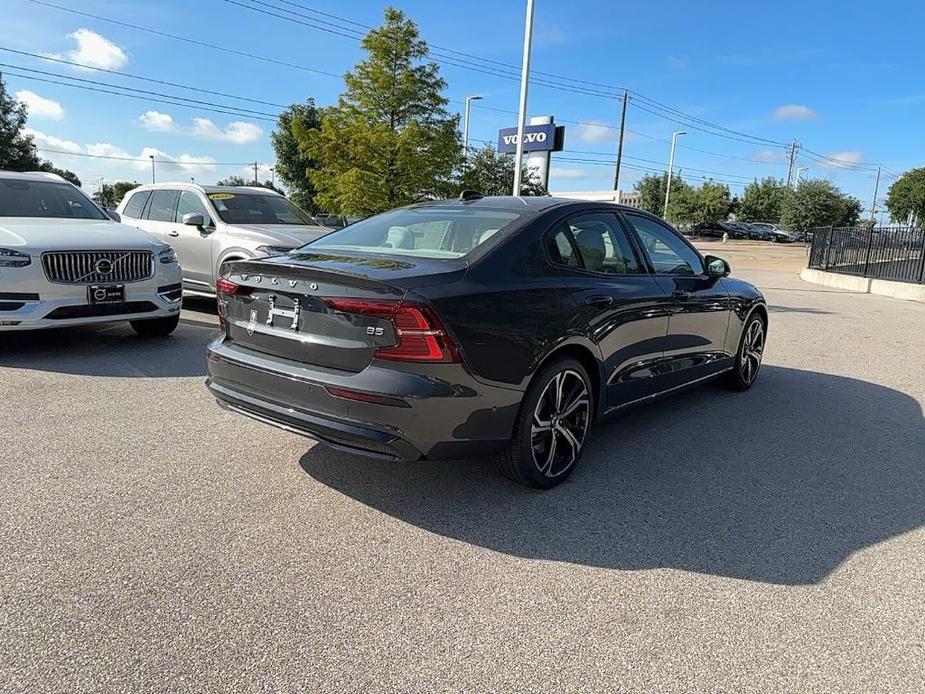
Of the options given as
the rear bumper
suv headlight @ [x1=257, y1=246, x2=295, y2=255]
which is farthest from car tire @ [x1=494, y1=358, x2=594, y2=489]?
suv headlight @ [x1=257, y1=246, x2=295, y2=255]

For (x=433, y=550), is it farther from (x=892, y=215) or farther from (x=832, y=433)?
(x=892, y=215)

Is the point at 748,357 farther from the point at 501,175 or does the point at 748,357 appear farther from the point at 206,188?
the point at 501,175

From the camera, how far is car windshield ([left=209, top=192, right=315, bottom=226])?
8883mm

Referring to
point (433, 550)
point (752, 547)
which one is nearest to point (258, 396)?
point (433, 550)

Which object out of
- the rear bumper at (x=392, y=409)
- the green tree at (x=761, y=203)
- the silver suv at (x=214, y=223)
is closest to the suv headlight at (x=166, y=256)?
the silver suv at (x=214, y=223)

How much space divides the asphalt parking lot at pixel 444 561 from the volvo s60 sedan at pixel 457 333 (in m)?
0.44

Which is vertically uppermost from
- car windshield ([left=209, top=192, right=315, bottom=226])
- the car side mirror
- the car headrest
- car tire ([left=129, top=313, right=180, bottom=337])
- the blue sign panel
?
the blue sign panel

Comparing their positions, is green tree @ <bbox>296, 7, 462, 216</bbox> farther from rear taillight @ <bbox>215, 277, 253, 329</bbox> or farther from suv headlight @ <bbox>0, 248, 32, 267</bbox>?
rear taillight @ <bbox>215, 277, 253, 329</bbox>

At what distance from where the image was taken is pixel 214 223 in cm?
867

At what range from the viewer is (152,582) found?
8.71 ft

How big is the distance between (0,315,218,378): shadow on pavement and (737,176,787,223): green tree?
79.5 m

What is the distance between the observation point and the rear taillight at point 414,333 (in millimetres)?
2998

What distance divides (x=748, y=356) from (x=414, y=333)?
13.8ft

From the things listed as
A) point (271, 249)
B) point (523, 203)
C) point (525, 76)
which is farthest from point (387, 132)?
point (523, 203)
